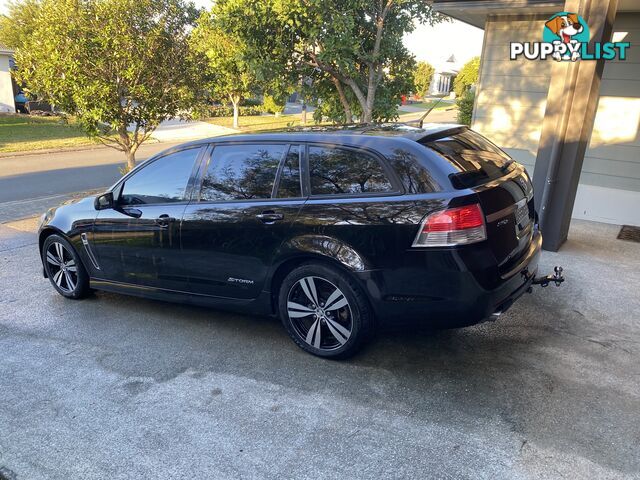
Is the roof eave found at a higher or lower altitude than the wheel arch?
higher

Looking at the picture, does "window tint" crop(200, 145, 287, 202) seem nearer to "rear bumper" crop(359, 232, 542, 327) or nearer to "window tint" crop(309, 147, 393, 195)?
"window tint" crop(309, 147, 393, 195)

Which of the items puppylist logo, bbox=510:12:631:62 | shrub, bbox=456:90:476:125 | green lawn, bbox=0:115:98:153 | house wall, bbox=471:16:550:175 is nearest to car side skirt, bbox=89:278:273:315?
puppylist logo, bbox=510:12:631:62

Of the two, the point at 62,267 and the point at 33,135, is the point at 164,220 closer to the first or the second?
the point at 62,267

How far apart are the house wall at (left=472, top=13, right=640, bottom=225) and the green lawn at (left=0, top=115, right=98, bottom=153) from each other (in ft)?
43.5

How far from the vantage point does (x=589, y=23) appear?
17.6 ft

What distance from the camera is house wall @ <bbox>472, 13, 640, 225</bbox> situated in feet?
23.9

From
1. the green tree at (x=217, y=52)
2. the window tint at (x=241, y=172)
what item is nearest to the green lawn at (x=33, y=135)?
the green tree at (x=217, y=52)

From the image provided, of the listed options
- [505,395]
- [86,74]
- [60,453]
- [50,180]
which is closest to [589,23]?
[505,395]

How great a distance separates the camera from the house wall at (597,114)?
7.30 m

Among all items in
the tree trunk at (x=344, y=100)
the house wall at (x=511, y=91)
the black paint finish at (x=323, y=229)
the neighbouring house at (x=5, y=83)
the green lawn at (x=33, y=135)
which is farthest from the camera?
the neighbouring house at (x=5, y=83)

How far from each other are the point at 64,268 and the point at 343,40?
16.0ft

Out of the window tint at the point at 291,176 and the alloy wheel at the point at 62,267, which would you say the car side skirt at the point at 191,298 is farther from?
the window tint at the point at 291,176

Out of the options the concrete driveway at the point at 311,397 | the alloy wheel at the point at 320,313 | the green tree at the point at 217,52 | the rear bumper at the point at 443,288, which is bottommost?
the concrete driveway at the point at 311,397

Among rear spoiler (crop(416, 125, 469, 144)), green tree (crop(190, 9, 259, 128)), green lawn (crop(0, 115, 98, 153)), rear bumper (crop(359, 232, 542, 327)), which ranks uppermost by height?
Answer: green tree (crop(190, 9, 259, 128))
